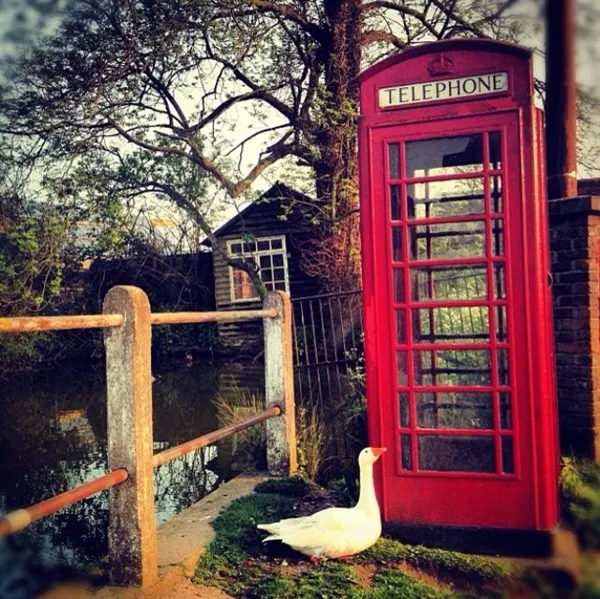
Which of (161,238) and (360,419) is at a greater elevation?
(161,238)

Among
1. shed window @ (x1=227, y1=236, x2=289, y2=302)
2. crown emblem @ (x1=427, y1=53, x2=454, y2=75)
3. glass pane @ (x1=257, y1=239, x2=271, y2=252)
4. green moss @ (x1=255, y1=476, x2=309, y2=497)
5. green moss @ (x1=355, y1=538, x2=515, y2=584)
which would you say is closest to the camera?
green moss @ (x1=355, y1=538, x2=515, y2=584)

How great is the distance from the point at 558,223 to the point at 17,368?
49.3 ft

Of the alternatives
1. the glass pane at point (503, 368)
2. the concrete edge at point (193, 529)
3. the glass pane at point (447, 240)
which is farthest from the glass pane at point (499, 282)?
the concrete edge at point (193, 529)

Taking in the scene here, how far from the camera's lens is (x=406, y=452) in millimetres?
3781

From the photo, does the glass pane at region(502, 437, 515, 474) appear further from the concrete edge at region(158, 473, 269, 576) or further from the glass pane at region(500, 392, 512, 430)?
the concrete edge at region(158, 473, 269, 576)

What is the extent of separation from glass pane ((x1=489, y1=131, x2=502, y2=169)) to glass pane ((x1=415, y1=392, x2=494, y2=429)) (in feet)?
4.25

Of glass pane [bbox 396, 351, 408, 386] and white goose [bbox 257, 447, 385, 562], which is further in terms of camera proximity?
glass pane [bbox 396, 351, 408, 386]

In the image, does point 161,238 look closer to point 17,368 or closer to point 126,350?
point 17,368

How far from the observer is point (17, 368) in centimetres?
1631

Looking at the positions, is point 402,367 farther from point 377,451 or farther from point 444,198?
point 444,198

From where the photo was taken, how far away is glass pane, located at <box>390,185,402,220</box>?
12.2 ft

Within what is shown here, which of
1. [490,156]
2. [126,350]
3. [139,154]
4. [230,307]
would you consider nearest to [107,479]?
[126,350]

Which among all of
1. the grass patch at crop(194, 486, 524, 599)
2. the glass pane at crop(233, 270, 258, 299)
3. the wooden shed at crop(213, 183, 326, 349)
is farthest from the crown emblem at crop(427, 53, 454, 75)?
the glass pane at crop(233, 270, 258, 299)

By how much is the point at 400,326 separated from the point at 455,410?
583 mm
